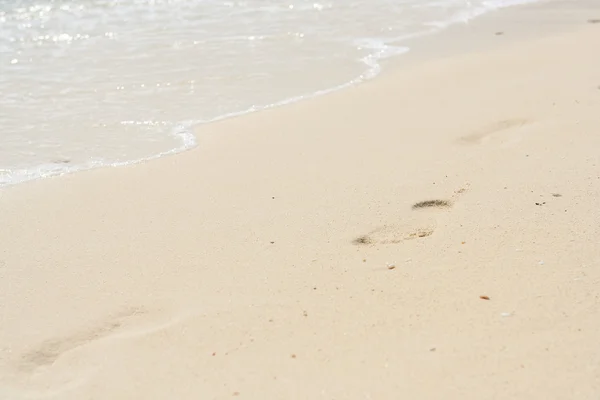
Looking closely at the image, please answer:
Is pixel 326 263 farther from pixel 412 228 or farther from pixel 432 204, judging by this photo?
pixel 432 204

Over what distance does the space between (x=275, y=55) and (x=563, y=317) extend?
446cm

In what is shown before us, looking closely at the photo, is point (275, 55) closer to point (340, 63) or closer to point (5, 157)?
point (340, 63)

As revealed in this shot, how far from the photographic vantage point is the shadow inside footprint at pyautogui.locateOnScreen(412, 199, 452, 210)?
3.31 metres

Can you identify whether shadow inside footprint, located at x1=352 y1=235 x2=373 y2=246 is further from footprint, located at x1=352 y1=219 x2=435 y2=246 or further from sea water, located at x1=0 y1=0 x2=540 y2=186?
sea water, located at x1=0 y1=0 x2=540 y2=186

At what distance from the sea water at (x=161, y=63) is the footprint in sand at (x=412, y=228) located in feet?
5.49

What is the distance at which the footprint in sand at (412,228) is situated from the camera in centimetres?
306

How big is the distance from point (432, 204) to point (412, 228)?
0.25 meters

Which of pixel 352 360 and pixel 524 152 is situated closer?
pixel 352 360

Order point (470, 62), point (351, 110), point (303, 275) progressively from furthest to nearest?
point (470, 62) → point (351, 110) → point (303, 275)

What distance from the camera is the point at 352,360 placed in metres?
2.34

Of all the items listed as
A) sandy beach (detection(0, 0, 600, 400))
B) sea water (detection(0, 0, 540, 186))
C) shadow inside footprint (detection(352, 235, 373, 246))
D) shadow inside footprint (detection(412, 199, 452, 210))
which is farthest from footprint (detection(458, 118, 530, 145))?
sea water (detection(0, 0, 540, 186))

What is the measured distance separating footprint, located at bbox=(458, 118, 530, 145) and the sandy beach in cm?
1

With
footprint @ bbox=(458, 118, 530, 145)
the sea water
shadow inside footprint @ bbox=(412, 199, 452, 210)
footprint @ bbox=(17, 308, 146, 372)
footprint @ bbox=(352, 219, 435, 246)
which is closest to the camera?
footprint @ bbox=(17, 308, 146, 372)

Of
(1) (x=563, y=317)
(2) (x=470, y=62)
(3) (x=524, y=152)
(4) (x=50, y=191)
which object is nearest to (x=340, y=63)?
(2) (x=470, y=62)
